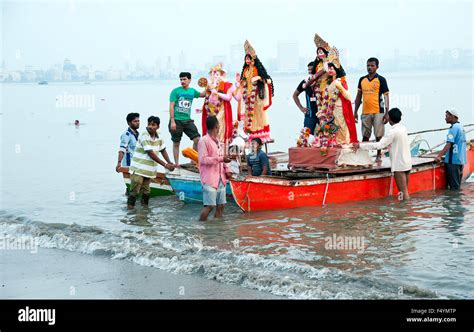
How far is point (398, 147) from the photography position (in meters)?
13.1

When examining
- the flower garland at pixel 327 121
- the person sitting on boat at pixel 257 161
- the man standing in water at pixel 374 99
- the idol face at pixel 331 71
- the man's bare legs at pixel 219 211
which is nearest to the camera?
the man's bare legs at pixel 219 211

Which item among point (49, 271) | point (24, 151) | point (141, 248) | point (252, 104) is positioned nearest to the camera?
point (49, 271)

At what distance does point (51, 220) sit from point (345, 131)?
539 cm

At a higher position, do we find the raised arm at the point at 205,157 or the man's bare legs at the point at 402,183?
the raised arm at the point at 205,157

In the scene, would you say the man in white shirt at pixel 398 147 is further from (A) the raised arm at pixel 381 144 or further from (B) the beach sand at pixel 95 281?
(B) the beach sand at pixel 95 281

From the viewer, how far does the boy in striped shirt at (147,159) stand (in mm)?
12469

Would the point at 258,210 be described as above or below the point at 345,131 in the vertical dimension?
below

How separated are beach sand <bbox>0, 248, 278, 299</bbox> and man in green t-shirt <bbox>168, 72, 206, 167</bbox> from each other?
4711mm

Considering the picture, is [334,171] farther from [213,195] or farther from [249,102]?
[213,195]

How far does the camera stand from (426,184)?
14.6m

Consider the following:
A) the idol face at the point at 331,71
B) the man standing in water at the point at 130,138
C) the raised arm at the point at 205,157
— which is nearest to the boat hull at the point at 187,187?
the man standing in water at the point at 130,138

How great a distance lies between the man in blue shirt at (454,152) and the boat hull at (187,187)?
14.0 feet
